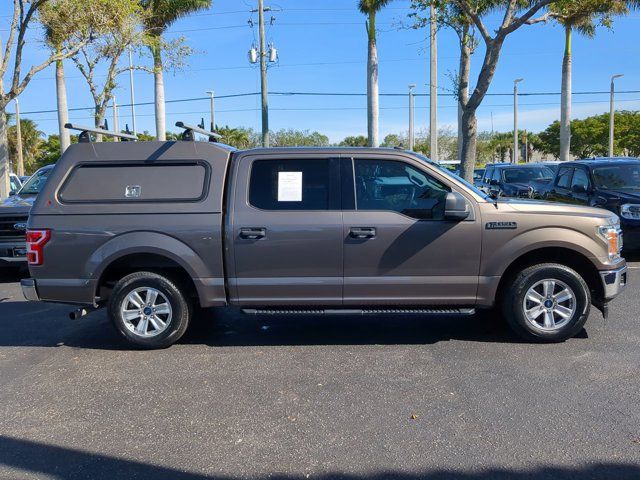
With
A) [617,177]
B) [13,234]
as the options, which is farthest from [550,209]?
[13,234]

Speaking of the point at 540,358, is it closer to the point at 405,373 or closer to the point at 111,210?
the point at 405,373

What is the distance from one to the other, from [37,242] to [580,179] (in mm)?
9429

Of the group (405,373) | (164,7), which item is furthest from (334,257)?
(164,7)

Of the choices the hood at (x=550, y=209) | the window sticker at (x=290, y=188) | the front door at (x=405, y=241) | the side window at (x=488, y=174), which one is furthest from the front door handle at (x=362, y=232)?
the side window at (x=488, y=174)

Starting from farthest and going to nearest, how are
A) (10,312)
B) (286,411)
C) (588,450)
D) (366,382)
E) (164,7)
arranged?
(164,7) → (10,312) → (366,382) → (286,411) → (588,450)

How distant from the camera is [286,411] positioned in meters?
4.04

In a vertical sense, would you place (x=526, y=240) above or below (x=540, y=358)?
above

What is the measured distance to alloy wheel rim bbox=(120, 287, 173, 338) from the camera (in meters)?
5.44

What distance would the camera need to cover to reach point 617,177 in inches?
395

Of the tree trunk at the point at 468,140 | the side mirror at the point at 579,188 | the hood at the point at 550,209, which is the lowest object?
the hood at the point at 550,209

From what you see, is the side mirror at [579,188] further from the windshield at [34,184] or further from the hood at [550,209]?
the windshield at [34,184]

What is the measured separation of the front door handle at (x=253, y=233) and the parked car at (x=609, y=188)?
669 cm

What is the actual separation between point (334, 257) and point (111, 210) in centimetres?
223

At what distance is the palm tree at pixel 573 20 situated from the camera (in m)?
13.2
